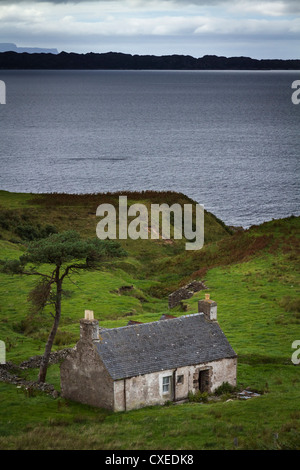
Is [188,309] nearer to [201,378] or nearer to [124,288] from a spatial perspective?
[124,288]

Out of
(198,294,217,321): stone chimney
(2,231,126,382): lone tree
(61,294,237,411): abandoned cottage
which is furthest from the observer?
(198,294,217,321): stone chimney

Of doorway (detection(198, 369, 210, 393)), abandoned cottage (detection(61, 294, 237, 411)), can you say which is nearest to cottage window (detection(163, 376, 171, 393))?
abandoned cottage (detection(61, 294, 237, 411))

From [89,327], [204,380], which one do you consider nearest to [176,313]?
[204,380]

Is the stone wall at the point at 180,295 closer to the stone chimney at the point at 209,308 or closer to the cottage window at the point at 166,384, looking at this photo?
the stone chimney at the point at 209,308

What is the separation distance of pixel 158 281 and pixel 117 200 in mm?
31418

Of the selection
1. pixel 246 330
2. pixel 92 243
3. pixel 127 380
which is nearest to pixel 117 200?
pixel 246 330

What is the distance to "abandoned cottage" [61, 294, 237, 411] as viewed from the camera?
33312 mm

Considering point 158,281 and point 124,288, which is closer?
point 124,288

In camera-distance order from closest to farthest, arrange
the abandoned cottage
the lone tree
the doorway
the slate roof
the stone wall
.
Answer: the abandoned cottage → the slate roof → the lone tree → the doorway → the stone wall

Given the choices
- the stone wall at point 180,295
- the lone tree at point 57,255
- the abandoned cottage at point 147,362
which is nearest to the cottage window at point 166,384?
the abandoned cottage at point 147,362

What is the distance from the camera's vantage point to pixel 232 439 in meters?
28.0

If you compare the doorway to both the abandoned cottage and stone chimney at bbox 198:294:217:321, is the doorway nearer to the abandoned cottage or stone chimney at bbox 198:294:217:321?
the abandoned cottage

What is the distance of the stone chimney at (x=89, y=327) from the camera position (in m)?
33.2

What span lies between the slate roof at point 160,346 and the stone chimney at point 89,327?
1.38 ft
